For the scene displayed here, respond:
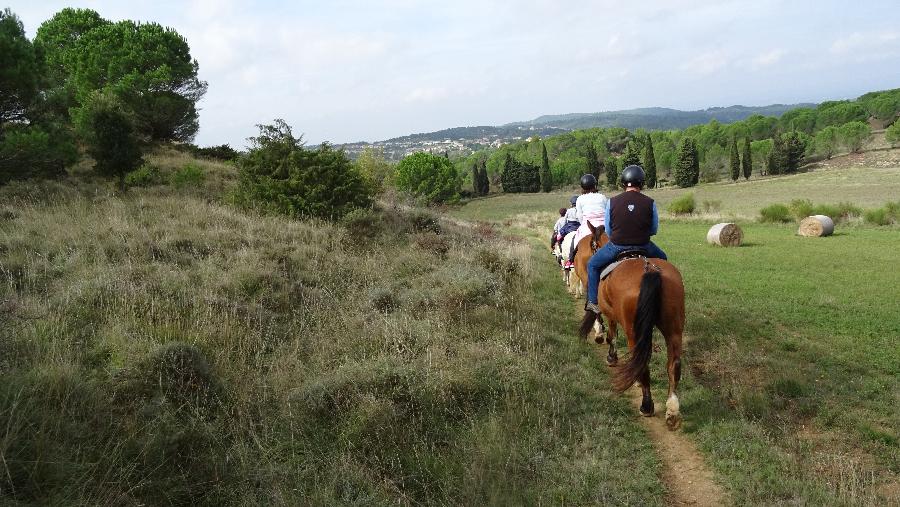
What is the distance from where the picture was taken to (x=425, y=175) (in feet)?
247

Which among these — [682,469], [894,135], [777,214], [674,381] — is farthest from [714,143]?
[682,469]

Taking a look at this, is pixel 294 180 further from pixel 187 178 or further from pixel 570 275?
pixel 570 275

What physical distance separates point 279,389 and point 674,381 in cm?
445

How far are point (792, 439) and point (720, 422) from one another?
63 cm

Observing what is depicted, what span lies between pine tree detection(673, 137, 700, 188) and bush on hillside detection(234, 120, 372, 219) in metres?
87.0

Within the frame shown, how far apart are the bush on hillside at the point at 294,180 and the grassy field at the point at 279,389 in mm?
4793

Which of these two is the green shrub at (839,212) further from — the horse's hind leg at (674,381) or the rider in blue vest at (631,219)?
the horse's hind leg at (674,381)

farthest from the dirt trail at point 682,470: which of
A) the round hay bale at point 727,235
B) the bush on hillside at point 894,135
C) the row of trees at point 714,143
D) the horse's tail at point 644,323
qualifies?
the bush on hillside at point 894,135

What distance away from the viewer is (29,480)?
9.61ft

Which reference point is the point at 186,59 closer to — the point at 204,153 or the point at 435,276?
the point at 204,153

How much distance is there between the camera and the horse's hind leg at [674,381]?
5062mm

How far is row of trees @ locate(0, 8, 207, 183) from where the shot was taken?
37.9 ft

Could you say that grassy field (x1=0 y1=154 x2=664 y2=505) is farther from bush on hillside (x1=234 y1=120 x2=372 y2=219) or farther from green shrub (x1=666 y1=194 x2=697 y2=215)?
green shrub (x1=666 y1=194 x2=697 y2=215)

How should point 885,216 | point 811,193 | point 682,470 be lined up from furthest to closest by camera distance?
point 811,193 → point 885,216 → point 682,470
